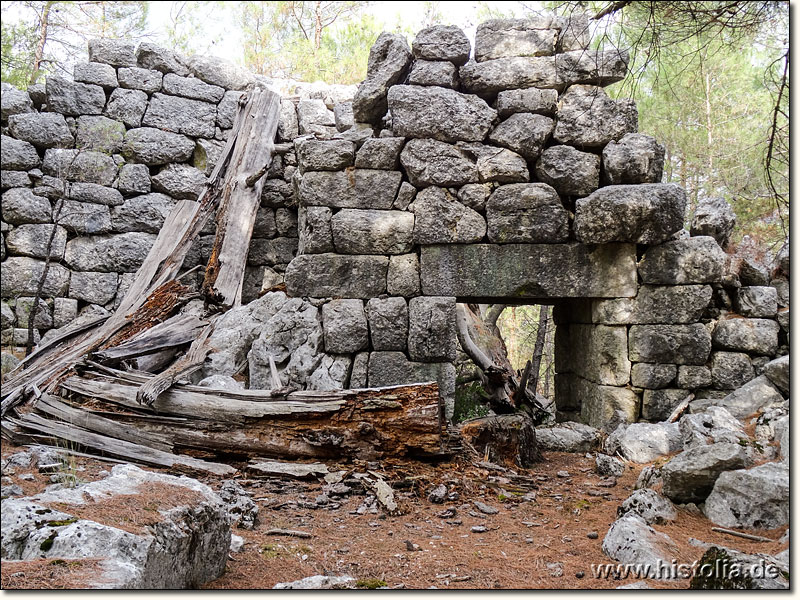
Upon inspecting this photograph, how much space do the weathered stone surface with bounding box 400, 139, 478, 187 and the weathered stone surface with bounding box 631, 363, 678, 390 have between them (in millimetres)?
2306

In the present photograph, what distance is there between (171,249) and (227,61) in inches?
110

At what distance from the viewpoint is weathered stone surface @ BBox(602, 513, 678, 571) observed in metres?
3.04

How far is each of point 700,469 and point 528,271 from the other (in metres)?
2.58

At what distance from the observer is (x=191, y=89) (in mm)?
8180

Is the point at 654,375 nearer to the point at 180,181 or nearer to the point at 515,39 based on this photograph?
the point at 515,39

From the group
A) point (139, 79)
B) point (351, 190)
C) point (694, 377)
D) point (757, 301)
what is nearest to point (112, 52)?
point (139, 79)

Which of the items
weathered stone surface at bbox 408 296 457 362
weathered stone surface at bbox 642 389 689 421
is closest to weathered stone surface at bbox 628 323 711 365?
weathered stone surface at bbox 642 389 689 421

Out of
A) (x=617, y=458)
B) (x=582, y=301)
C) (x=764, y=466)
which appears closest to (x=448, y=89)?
(x=582, y=301)

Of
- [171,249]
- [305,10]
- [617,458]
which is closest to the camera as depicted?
[617,458]

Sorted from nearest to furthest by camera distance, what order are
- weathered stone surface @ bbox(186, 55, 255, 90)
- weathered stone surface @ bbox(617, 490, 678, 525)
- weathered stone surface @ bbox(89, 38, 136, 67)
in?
weathered stone surface @ bbox(617, 490, 678, 525) < weathered stone surface @ bbox(89, 38, 136, 67) < weathered stone surface @ bbox(186, 55, 255, 90)

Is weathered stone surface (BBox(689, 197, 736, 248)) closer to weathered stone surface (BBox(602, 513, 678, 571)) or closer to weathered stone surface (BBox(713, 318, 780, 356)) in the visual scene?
weathered stone surface (BBox(713, 318, 780, 356))

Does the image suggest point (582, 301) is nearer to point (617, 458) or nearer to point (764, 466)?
point (617, 458)

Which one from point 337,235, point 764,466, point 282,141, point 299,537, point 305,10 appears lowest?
point 299,537

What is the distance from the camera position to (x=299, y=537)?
11.6 feet
